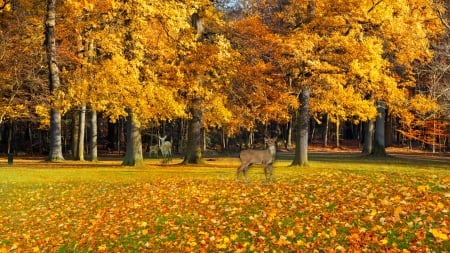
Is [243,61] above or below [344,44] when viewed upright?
below

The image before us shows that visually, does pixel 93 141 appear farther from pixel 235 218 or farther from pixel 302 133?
pixel 235 218

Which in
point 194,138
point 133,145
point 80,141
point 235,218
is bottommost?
point 235,218

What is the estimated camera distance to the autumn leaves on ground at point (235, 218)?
8172 mm

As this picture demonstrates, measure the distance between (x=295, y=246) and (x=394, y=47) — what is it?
64.3 ft

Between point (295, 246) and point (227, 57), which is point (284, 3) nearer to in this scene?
point (227, 57)

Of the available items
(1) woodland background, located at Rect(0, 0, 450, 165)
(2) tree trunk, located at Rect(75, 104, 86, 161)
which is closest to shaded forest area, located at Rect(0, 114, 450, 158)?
(2) tree trunk, located at Rect(75, 104, 86, 161)

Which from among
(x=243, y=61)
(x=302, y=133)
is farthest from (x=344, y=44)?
(x=243, y=61)

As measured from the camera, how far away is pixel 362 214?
372 inches

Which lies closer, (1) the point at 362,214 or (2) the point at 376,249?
(2) the point at 376,249

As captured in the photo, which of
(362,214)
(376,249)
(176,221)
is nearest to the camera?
(376,249)

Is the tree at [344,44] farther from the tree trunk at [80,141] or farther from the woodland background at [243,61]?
the tree trunk at [80,141]

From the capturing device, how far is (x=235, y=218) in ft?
33.3

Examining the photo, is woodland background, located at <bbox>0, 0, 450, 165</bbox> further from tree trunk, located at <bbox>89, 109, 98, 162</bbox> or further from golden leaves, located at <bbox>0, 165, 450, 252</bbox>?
golden leaves, located at <bbox>0, 165, 450, 252</bbox>

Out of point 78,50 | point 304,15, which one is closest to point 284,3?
point 304,15
